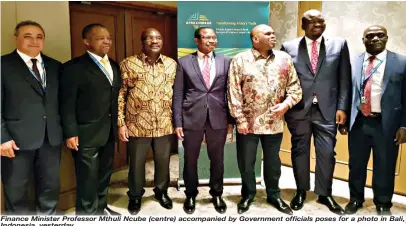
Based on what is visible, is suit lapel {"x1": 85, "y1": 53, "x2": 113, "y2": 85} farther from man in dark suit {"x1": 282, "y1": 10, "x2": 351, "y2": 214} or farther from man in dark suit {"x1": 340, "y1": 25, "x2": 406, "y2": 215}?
man in dark suit {"x1": 340, "y1": 25, "x2": 406, "y2": 215}

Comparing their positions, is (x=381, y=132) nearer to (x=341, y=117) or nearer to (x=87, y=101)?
(x=341, y=117)

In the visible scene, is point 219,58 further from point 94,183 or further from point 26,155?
point 26,155

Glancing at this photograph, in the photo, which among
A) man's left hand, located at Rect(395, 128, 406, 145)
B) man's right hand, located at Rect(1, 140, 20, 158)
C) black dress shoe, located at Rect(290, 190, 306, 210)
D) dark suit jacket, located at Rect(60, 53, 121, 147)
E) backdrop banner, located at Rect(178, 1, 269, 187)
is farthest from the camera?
backdrop banner, located at Rect(178, 1, 269, 187)

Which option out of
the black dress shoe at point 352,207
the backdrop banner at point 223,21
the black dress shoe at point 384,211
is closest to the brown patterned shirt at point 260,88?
the backdrop banner at point 223,21

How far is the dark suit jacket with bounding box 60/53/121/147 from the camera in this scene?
85.8 inches

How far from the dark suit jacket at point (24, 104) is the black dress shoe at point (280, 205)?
1670 mm

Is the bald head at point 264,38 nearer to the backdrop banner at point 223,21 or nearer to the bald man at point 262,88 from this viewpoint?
the bald man at point 262,88

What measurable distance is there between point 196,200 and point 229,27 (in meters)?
1.48

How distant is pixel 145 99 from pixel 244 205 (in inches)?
42.8

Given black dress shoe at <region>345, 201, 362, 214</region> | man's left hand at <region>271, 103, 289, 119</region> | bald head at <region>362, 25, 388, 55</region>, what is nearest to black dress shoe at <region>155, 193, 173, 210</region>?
man's left hand at <region>271, 103, 289, 119</region>

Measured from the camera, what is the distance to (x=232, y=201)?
281 cm

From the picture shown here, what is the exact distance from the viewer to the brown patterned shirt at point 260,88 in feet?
7.91

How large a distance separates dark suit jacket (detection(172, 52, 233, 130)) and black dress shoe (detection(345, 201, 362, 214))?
1114 millimetres

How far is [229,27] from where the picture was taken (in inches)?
114
